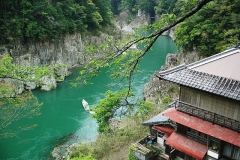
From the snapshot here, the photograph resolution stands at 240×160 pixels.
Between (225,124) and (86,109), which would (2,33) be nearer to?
(86,109)

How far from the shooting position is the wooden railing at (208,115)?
982cm

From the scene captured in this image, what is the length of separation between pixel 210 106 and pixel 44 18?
34440mm

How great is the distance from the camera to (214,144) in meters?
11.2

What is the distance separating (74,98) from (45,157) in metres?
13.1

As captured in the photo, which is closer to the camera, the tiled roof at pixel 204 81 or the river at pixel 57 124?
the tiled roof at pixel 204 81

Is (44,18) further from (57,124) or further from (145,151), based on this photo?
(145,151)

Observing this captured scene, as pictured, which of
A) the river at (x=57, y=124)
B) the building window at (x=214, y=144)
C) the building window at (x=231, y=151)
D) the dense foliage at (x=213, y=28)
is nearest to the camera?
the building window at (x=231, y=151)

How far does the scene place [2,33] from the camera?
33906mm

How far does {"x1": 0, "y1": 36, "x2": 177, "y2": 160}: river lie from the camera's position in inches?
891

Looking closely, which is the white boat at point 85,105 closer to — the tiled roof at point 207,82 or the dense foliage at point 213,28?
the dense foliage at point 213,28

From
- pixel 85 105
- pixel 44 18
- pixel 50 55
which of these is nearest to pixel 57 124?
pixel 85 105

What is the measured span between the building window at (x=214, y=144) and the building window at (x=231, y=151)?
30 cm

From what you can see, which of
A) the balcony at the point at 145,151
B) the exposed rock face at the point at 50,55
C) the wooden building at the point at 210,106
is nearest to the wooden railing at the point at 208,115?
the wooden building at the point at 210,106

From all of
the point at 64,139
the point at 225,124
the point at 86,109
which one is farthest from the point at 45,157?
the point at 225,124
